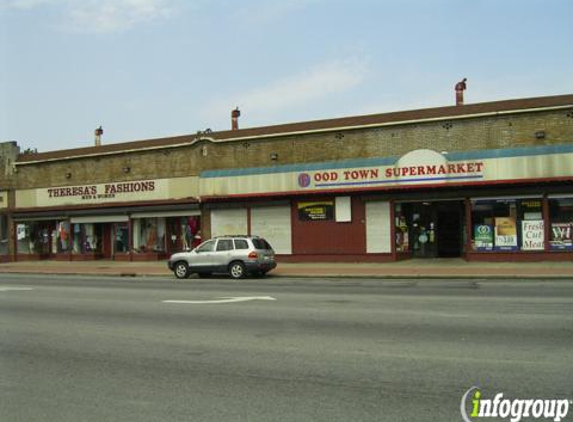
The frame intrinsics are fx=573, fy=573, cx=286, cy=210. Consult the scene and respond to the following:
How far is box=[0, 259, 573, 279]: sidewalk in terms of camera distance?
19.4m

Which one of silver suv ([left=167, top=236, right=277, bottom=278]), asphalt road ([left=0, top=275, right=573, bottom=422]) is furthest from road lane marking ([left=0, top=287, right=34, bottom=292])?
silver suv ([left=167, top=236, right=277, bottom=278])

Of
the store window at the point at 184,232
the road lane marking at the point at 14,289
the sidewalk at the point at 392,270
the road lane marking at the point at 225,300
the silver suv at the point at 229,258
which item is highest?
the store window at the point at 184,232

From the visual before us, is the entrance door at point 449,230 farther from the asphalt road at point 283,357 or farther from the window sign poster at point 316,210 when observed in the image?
the asphalt road at point 283,357

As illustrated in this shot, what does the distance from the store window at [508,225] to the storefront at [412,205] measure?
0.04 metres

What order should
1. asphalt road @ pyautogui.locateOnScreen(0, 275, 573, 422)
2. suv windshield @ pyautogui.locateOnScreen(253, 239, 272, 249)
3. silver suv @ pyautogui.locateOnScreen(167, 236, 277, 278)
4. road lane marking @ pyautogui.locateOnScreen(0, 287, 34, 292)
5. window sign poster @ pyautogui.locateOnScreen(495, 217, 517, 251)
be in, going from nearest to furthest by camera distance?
1. asphalt road @ pyautogui.locateOnScreen(0, 275, 573, 422)
2. road lane marking @ pyautogui.locateOnScreen(0, 287, 34, 292)
3. silver suv @ pyautogui.locateOnScreen(167, 236, 277, 278)
4. suv windshield @ pyautogui.locateOnScreen(253, 239, 272, 249)
5. window sign poster @ pyautogui.locateOnScreen(495, 217, 517, 251)

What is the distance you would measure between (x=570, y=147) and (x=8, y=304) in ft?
64.5

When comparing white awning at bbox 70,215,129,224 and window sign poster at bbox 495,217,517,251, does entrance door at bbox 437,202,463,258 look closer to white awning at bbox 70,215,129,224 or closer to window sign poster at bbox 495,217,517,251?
window sign poster at bbox 495,217,517,251

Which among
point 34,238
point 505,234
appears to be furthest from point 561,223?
point 34,238

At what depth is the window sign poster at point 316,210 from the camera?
2553cm

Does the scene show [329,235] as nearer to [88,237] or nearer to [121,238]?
[121,238]

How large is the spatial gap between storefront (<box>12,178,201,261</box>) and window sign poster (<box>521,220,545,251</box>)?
15.0 m

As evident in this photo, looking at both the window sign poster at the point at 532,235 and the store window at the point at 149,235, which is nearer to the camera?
the window sign poster at the point at 532,235

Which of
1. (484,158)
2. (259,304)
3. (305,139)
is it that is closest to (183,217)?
(305,139)

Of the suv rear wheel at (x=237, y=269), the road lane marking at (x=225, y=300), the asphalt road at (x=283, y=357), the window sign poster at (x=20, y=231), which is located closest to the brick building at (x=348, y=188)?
the window sign poster at (x=20, y=231)
